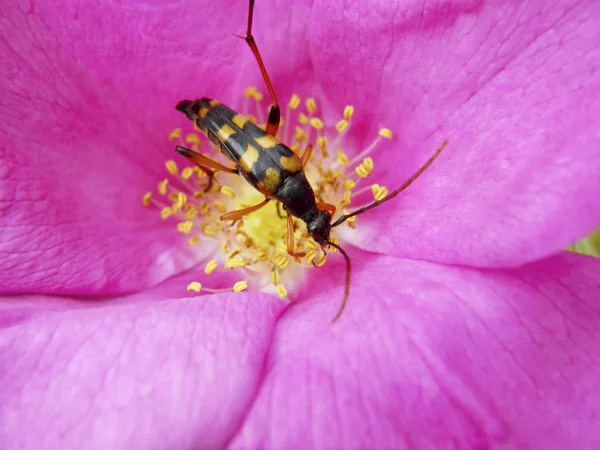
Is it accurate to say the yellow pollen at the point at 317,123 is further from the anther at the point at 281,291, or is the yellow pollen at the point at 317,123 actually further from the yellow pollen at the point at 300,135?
the anther at the point at 281,291

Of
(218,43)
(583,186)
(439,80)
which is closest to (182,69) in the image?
(218,43)

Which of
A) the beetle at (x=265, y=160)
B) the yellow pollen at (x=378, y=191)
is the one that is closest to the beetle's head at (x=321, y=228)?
the beetle at (x=265, y=160)

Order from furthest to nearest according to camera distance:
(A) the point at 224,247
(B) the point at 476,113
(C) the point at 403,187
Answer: (A) the point at 224,247 → (C) the point at 403,187 → (B) the point at 476,113

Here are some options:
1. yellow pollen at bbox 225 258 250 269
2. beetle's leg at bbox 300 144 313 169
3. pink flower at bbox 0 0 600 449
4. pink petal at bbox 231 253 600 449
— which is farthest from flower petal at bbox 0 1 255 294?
pink petal at bbox 231 253 600 449

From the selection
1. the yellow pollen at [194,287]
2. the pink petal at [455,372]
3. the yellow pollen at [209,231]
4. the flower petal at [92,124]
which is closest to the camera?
the pink petal at [455,372]

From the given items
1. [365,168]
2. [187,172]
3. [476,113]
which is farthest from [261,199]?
[476,113]

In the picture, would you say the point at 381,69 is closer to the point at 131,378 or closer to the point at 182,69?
the point at 182,69

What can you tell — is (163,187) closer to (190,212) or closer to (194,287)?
(190,212)
